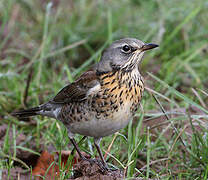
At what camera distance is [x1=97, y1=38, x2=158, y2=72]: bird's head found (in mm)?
4227

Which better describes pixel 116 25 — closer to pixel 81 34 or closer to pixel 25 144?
pixel 81 34

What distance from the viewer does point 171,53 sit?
741cm

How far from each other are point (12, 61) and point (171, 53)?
2.60m

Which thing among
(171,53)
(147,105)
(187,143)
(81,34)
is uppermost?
(81,34)

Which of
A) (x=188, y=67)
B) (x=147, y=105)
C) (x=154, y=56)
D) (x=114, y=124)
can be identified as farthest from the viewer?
(x=154, y=56)

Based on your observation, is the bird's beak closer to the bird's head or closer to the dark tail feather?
the bird's head

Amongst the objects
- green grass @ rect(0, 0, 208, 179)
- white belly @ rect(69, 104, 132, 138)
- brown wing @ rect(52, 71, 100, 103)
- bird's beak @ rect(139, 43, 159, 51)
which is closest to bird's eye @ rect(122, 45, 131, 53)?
bird's beak @ rect(139, 43, 159, 51)

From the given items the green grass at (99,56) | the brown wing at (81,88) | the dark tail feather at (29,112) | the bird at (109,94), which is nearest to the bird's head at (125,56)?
the bird at (109,94)

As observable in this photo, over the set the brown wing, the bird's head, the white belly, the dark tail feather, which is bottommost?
the white belly

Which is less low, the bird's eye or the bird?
the bird's eye

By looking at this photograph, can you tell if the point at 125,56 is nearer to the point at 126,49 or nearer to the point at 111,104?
the point at 126,49

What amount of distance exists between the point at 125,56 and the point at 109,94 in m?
0.42

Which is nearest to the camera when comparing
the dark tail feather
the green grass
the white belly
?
the white belly

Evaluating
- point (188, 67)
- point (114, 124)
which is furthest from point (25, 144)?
point (188, 67)
